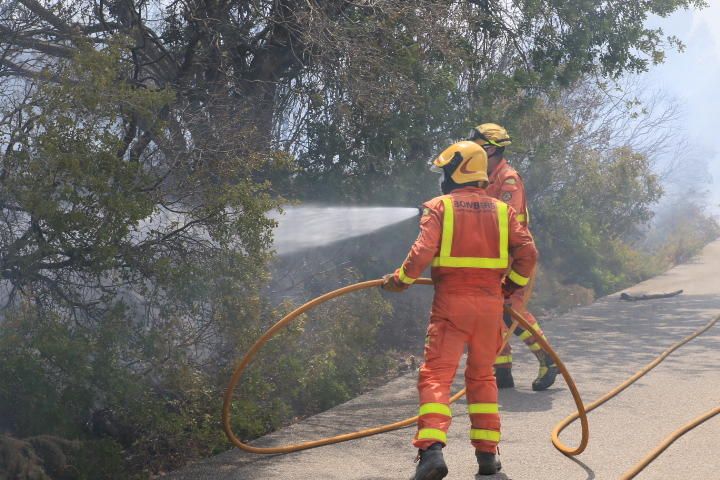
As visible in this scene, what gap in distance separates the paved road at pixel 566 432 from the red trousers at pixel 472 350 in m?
0.32

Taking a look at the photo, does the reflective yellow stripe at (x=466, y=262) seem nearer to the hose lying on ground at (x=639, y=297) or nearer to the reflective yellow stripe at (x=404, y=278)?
the reflective yellow stripe at (x=404, y=278)

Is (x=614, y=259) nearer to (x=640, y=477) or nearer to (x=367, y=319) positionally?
(x=367, y=319)

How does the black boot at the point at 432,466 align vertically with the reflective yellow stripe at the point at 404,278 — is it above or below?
below

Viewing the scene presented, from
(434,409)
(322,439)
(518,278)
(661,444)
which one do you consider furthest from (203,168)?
(661,444)

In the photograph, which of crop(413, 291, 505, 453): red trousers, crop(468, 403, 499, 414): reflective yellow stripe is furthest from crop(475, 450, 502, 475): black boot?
crop(468, 403, 499, 414): reflective yellow stripe

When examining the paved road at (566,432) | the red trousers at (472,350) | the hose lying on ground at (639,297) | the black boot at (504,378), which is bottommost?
the hose lying on ground at (639,297)

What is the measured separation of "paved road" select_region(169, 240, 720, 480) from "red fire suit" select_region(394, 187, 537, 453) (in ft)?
1.63

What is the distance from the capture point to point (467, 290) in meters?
5.14

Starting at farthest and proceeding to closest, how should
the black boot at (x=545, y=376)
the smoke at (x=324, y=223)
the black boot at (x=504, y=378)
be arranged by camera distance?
the smoke at (x=324, y=223) → the black boot at (x=504, y=378) → the black boot at (x=545, y=376)

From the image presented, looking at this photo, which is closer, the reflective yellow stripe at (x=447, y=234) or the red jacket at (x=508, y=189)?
the reflective yellow stripe at (x=447, y=234)

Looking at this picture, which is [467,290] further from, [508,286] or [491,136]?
[491,136]

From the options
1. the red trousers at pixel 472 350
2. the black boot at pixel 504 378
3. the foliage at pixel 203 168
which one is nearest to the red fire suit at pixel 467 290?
the red trousers at pixel 472 350

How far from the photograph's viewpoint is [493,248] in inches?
204

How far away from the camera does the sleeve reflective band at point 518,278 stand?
5.43 metres
